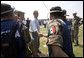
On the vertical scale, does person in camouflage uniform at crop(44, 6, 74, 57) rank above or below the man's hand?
above

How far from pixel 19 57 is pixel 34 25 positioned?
17.0ft

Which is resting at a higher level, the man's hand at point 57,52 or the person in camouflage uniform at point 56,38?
the person in camouflage uniform at point 56,38

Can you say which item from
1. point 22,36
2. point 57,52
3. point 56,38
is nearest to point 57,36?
point 56,38

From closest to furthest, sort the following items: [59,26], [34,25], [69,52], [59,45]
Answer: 1. [59,45]
2. [59,26]
3. [69,52]
4. [34,25]

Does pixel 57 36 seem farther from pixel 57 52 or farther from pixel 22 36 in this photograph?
pixel 22 36

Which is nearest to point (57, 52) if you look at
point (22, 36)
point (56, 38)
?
point (56, 38)

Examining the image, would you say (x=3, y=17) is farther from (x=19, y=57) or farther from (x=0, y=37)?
(x=19, y=57)

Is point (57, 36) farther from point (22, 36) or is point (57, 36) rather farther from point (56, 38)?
point (22, 36)

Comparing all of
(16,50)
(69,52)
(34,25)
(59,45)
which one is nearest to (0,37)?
(16,50)

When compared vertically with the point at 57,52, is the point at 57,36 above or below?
above

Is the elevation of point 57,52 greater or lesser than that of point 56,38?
lesser

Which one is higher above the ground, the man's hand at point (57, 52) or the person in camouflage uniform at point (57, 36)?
the person in camouflage uniform at point (57, 36)

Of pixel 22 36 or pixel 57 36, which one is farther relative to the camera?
pixel 22 36

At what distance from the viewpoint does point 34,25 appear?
7.72 m
